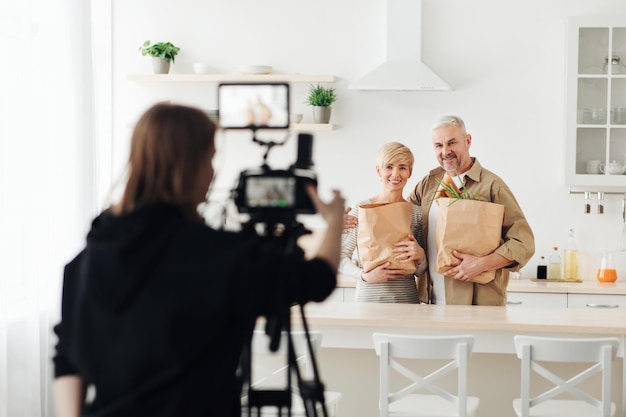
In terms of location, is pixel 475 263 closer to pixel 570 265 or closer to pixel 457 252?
pixel 457 252

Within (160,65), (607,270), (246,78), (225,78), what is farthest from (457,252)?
(160,65)

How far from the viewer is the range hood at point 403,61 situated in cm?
469

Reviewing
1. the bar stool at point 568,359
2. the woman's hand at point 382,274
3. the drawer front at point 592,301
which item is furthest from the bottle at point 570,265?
the bar stool at point 568,359

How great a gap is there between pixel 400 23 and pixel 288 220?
343 centimetres

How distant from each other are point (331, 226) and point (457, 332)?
1.64 meters

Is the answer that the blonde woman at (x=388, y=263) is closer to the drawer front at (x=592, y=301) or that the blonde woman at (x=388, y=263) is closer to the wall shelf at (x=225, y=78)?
the drawer front at (x=592, y=301)

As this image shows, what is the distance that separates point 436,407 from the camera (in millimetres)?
2883

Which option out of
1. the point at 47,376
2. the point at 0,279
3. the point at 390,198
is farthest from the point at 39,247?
the point at 390,198

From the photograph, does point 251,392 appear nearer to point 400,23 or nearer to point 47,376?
point 47,376

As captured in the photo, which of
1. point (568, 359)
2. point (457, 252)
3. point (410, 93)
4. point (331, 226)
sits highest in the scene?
point (410, 93)

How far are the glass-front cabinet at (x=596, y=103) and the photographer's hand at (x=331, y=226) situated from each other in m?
3.32

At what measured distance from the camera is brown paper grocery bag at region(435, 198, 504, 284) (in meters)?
3.28

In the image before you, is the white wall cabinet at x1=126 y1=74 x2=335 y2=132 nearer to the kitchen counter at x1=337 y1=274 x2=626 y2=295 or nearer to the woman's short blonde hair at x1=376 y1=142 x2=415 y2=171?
the kitchen counter at x1=337 y1=274 x2=626 y2=295

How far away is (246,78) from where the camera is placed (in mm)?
4875
